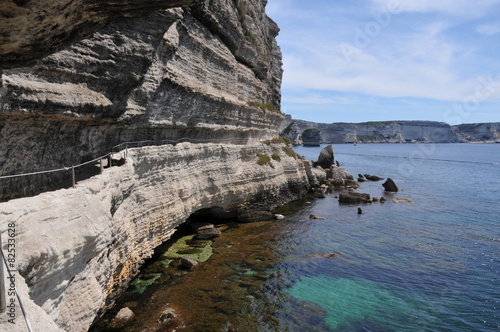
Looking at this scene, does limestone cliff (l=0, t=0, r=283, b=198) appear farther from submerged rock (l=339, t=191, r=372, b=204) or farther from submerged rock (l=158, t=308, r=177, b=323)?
submerged rock (l=339, t=191, r=372, b=204)

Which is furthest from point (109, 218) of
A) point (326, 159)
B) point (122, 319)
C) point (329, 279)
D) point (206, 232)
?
point (326, 159)

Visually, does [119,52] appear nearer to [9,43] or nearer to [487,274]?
[9,43]

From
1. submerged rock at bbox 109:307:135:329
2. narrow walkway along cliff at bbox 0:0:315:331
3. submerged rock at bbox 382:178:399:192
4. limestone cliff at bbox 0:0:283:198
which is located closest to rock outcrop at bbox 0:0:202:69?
narrow walkway along cliff at bbox 0:0:315:331

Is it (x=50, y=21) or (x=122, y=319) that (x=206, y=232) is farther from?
(x=50, y=21)

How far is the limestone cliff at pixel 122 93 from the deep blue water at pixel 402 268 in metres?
12.3

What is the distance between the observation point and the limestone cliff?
1207 cm

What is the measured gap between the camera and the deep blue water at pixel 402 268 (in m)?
15.9

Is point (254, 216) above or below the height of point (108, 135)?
below

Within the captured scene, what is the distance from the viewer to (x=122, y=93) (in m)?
16.4

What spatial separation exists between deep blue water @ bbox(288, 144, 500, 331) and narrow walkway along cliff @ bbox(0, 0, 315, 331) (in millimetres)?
8640

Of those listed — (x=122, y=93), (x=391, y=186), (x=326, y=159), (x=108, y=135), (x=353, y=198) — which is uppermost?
(x=122, y=93)

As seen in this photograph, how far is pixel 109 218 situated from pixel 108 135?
7.03 m

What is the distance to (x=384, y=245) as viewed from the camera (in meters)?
25.6

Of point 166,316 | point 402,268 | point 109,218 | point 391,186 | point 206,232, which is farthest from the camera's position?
point 391,186
